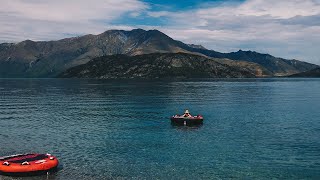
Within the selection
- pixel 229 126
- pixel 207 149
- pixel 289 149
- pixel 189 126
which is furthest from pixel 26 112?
pixel 289 149

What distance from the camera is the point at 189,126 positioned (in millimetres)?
92750

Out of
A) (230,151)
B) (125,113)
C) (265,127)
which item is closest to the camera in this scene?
(230,151)

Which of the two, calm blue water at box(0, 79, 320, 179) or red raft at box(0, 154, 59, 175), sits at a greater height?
red raft at box(0, 154, 59, 175)

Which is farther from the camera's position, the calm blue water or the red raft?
the calm blue water

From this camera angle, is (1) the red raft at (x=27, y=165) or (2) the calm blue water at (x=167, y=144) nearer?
(1) the red raft at (x=27, y=165)

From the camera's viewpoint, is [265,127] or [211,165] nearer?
[211,165]

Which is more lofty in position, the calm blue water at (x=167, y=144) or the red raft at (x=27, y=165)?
the red raft at (x=27, y=165)

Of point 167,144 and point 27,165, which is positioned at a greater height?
point 27,165

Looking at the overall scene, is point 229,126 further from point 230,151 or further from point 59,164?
point 59,164

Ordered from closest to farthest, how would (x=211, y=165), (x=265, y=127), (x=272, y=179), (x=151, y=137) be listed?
1. (x=272, y=179)
2. (x=211, y=165)
3. (x=151, y=137)
4. (x=265, y=127)

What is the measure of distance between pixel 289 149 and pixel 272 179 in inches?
693

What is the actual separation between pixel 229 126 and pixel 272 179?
137 ft

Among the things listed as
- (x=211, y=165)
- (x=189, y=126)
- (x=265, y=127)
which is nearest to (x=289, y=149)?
(x=211, y=165)

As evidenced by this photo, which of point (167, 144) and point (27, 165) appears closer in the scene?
point (27, 165)
